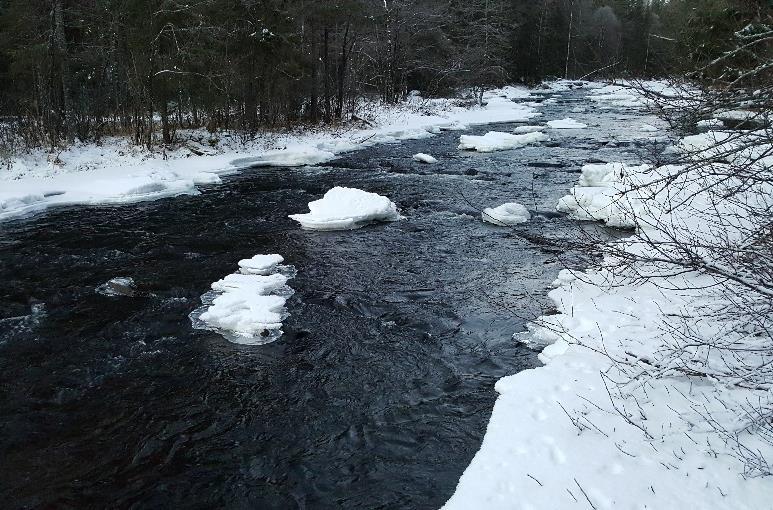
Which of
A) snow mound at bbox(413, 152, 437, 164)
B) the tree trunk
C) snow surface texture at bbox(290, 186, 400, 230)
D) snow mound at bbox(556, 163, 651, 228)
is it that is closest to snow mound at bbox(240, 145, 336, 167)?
snow mound at bbox(413, 152, 437, 164)

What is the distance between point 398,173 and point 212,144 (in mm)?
7479

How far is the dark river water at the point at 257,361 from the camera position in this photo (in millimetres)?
4824

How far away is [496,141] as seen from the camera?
22094mm

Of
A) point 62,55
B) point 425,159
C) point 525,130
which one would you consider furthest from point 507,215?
point 525,130

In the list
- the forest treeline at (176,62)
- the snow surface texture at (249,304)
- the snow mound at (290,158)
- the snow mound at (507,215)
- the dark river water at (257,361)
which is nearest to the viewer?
the dark river water at (257,361)

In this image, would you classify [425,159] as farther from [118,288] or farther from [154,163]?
[118,288]

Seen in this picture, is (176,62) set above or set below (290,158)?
above

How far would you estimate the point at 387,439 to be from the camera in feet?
17.3

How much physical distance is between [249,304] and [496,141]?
53.5 feet

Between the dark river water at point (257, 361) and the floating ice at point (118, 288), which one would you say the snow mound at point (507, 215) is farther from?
the floating ice at point (118, 288)

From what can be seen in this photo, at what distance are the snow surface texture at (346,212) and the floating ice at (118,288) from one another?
4001 millimetres

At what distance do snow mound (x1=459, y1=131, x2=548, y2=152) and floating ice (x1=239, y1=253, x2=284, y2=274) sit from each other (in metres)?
13.6

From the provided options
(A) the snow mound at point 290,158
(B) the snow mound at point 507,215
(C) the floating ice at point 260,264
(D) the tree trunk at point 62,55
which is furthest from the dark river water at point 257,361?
(A) the snow mound at point 290,158

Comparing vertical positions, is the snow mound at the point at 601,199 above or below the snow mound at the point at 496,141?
below
